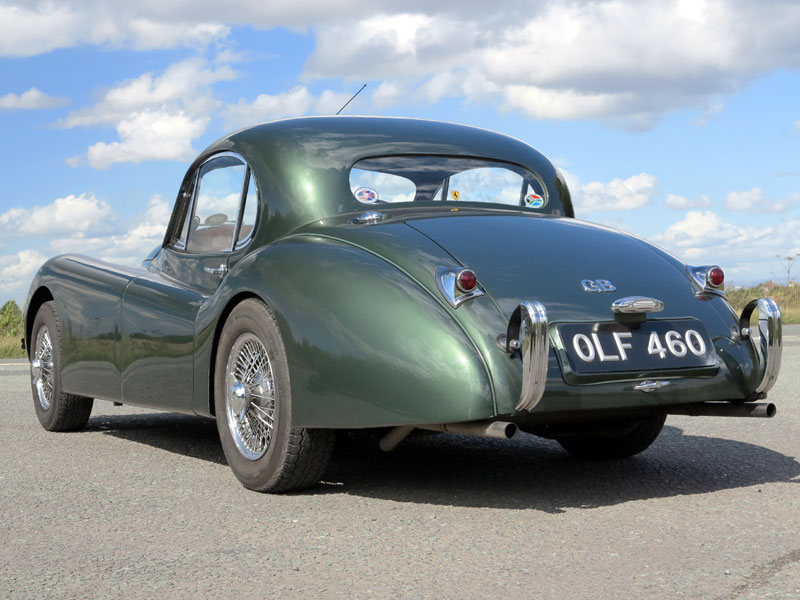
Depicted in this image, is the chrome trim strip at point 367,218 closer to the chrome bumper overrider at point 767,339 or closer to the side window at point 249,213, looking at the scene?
the side window at point 249,213

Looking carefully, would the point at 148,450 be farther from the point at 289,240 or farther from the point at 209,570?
the point at 209,570

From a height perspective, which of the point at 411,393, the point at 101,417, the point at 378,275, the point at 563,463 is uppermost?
the point at 378,275

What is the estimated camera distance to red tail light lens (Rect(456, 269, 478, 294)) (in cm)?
432

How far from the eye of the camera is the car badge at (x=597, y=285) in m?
4.53

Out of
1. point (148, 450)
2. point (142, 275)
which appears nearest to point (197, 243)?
point (142, 275)

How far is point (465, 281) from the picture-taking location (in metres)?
4.33

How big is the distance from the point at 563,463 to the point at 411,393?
1755 millimetres

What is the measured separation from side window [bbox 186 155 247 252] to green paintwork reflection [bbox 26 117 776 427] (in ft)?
0.29

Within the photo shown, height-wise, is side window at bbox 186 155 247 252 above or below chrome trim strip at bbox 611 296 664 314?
above

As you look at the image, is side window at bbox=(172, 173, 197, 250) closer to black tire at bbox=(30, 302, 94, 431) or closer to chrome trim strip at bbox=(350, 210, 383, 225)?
black tire at bbox=(30, 302, 94, 431)

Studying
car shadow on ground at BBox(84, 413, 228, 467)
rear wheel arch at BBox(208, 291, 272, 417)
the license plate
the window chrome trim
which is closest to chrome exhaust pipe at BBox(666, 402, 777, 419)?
the license plate

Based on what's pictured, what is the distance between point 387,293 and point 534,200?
1.67 meters

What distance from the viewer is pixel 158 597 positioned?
10.8ft

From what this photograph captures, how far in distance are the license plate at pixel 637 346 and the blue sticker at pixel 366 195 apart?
54.4 inches
